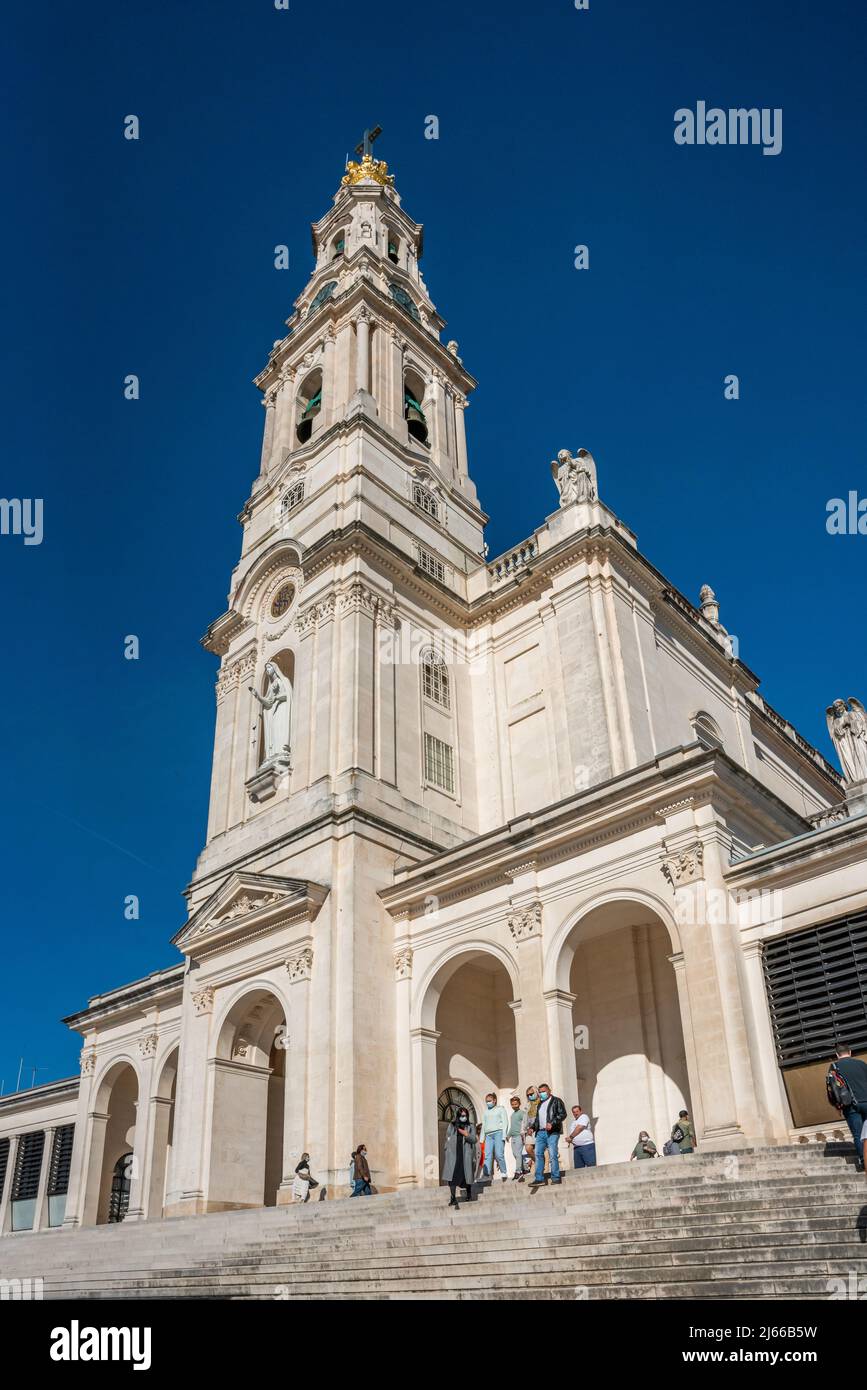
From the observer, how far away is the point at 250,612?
34438 millimetres

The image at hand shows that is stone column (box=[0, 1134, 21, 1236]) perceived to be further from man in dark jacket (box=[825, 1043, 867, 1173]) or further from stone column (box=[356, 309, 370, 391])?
man in dark jacket (box=[825, 1043, 867, 1173])

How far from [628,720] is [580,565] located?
17.0 feet

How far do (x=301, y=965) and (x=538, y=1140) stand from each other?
1038 cm

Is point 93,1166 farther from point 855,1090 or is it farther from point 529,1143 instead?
point 855,1090

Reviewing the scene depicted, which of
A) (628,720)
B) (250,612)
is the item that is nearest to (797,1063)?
(628,720)

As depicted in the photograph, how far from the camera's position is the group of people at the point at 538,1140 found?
1082 centimetres

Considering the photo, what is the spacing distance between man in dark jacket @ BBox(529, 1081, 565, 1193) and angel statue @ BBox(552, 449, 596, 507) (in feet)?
64.0

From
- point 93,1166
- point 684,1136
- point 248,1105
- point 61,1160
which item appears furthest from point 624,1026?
point 61,1160

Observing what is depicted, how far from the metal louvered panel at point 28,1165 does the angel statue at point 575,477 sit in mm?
29858

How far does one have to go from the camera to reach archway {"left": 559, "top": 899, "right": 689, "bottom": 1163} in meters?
21.9

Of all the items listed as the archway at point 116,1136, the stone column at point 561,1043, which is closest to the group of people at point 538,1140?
the stone column at point 561,1043

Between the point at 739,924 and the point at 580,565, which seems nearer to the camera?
the point at 739,924
